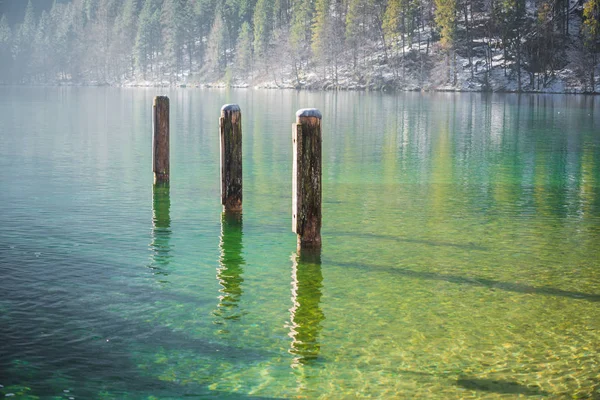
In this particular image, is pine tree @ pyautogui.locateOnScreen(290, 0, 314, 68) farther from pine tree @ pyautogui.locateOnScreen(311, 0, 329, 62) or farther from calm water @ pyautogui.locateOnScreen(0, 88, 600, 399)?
calm water @ pyautogui.locateOnScreen(0, 88, 600, 399)

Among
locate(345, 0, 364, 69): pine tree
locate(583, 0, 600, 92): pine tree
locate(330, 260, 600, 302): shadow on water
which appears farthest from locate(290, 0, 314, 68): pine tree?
locate(330, 260, 600, 302): shadow on water

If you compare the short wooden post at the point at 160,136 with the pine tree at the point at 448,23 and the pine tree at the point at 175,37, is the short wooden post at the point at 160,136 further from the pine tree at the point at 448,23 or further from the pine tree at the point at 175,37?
the pine tree at the point at 175,37

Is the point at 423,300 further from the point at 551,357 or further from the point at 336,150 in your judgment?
the point at 336,150

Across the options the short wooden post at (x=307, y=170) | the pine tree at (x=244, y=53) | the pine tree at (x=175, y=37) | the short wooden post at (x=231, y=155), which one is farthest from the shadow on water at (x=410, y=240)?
the pine tree at (x=175, y=37)

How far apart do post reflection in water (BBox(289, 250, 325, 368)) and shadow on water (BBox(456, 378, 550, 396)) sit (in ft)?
5.10

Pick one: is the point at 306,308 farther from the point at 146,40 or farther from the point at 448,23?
the point at 146,40

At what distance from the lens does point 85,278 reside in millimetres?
10977

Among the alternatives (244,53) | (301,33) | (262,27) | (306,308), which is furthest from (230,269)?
(244,53)

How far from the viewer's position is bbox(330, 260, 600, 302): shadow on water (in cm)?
1034

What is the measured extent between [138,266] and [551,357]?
6075 millimetres

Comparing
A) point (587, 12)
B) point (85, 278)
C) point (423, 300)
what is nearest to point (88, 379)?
point (85, 278)

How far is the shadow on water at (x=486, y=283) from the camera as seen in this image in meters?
10.3

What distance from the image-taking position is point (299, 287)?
10742 mm

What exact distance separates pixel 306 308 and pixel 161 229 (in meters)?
5.25
